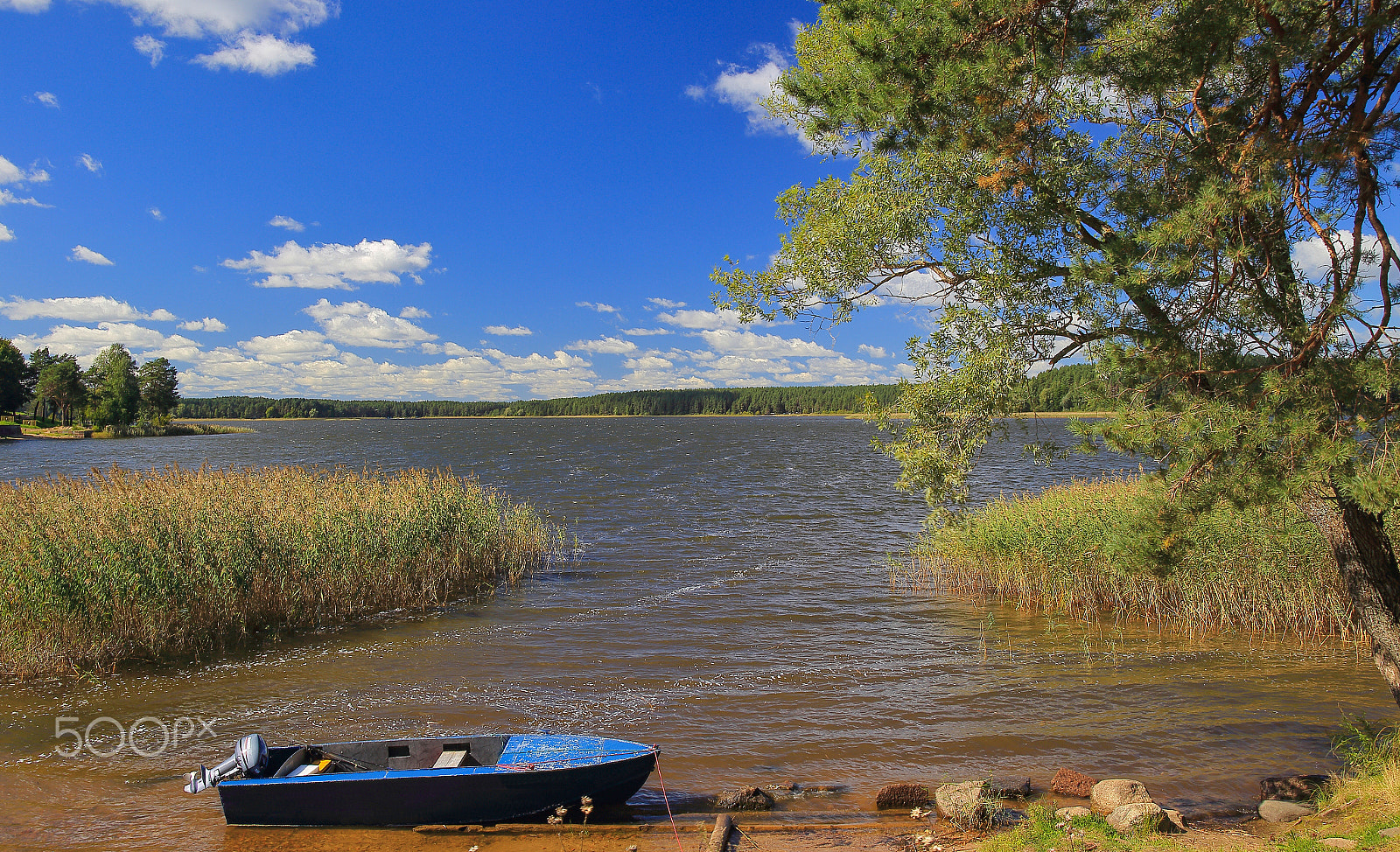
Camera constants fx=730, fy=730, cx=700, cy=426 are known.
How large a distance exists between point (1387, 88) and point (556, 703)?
1186cm

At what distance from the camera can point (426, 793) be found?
759 cm

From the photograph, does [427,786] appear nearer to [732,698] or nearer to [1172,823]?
[732,698]

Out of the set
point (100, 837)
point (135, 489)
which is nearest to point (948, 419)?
point (100, 837)

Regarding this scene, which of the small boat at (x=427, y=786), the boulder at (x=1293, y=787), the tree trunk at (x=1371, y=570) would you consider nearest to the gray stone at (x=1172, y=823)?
the boulder at (x=1293, y=787)

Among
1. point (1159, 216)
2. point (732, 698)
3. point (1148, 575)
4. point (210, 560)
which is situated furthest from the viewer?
point (210, 560)

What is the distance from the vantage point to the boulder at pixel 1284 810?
7141 millimetres

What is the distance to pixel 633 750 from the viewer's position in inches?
309

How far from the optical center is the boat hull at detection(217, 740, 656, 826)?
755 centimetres

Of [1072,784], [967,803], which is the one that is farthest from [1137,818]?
[967,803]

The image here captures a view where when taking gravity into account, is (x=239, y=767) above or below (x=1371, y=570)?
below

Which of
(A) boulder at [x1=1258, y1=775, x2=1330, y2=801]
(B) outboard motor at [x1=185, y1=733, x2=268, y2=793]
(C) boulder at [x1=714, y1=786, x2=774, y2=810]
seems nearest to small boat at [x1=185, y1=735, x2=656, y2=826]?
(B) outboard motor at [x1=185, y1=733, x2=268, y2=793]

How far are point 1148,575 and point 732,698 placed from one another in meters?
6.45

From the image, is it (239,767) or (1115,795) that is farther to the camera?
(239,767)

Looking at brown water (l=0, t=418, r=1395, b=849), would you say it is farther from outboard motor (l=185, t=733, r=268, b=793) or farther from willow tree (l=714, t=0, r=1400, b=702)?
willow tree (l=714, t=0, r=1400, b=702)
